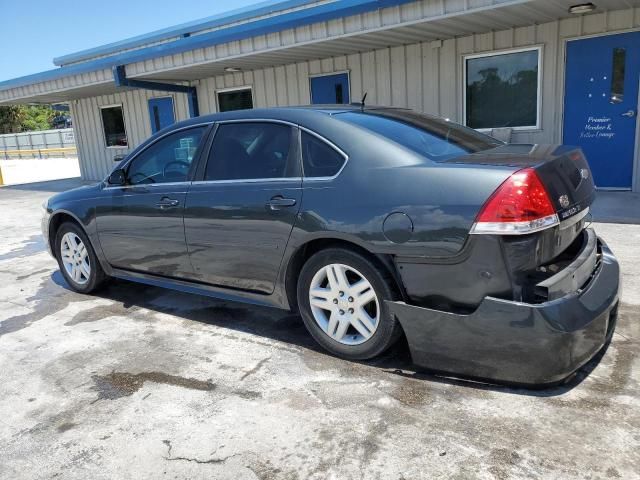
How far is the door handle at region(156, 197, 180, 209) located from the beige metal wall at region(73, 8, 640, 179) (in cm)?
639

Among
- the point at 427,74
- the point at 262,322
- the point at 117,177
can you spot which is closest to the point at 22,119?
the point at 427,74

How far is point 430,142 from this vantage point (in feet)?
10.5

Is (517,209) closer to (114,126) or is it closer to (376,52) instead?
(376,52)

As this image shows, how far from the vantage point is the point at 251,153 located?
11.8 feet

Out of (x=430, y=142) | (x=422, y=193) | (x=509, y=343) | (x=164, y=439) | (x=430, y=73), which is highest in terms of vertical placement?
(x=430, y=73)

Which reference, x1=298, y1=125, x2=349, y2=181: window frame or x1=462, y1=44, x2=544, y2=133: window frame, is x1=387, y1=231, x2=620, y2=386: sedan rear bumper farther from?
x1=462, y1=44, x2=544, y2=133: window frame

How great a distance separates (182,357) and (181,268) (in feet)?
2.51

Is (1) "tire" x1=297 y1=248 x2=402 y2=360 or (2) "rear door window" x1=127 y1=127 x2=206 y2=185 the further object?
(2) "rear door window" x1=127 y1=127 x2=206 y2=185

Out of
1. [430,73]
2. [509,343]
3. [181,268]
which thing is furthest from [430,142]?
[430,73]

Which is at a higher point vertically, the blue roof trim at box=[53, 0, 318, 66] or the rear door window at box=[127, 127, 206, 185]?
the blue roof trim at box=[53, 0, 318, 66]

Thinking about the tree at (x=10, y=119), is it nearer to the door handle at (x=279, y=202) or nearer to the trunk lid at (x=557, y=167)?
the door handle at (x=279, y=202)

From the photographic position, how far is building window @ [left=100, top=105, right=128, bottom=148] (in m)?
15.1

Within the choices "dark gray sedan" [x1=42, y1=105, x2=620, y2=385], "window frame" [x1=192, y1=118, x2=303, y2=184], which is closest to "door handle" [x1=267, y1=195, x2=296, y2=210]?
"dark gray sedan" [x1=42, y1=105, x2=620, y2=385]

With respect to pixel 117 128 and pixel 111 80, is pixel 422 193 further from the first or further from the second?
pixel 117 128
